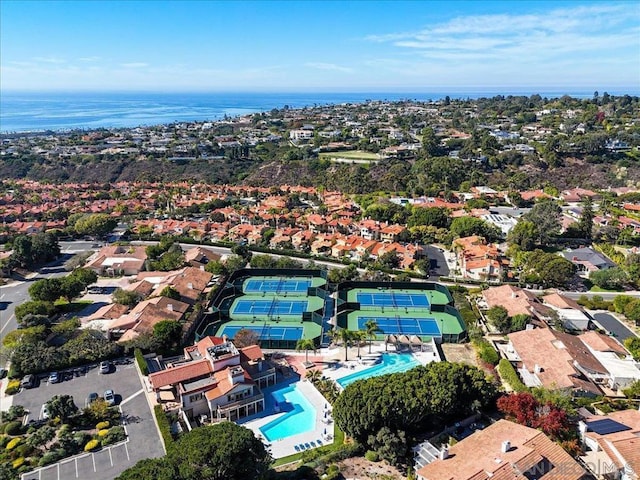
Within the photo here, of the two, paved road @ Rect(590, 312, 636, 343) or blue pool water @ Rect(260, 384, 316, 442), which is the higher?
blue pool water @ Rect(260, 384, 316, 442)

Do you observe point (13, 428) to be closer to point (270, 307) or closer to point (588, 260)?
point (270, 307)

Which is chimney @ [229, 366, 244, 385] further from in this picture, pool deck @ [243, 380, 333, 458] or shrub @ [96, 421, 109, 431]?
shrub @ [96, 421, 109, 431]

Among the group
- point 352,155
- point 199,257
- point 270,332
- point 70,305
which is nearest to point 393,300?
point 270,332

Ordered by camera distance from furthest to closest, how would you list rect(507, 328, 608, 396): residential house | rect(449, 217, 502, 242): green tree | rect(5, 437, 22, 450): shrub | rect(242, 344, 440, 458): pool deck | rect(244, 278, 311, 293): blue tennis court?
rect(449, 217, 502, 242): green tree, rect(244, 278, 311, 293): blue tennis court, rect(507, 328, 608, 396): residential house, rect(242, 344, 440, 458): pool deck, rect(5, 437, 22, 450): shrub

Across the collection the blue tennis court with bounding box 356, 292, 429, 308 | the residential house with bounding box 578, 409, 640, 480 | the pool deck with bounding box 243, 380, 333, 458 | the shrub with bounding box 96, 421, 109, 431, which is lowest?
the blue tennis court with bounding box 356, 292, 429, 308

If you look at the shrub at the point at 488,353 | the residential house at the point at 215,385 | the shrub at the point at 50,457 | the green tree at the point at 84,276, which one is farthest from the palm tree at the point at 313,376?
the green tree at the point at 84,276

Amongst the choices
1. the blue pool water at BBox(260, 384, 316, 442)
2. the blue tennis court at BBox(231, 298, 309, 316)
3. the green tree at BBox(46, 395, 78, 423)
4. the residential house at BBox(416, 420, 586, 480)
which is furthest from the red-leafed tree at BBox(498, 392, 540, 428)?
the green tree at BBox(46, 395, 78, 423)

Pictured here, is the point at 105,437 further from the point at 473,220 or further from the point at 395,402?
the point at 473,220

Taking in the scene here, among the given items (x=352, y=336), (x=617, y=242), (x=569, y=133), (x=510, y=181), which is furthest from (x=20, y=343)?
(x=569, y=133)

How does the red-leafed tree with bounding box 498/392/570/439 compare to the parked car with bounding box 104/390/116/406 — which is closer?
the red-leafed tree with bounding box 498/392/570/439
